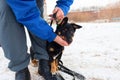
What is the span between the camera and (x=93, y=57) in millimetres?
2035

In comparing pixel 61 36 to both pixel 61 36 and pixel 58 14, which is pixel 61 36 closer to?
pixel 61 36

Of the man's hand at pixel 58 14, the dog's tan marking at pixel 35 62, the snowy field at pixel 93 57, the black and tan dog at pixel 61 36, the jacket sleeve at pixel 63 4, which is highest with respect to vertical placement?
the jacket sleeve at pixel 63 4

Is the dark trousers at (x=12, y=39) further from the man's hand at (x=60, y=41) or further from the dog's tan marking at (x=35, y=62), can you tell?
the dog's tan marking at (x=35, y=62)

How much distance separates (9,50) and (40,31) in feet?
0.62

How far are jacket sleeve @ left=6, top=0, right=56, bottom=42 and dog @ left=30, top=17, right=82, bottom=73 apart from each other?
0.44ft

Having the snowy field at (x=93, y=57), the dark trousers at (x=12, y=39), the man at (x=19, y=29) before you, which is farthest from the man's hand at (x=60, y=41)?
the snowy field at (x=93, y=57)

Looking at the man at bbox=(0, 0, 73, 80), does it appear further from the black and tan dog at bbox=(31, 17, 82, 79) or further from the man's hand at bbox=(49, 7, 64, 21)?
the man's hand at bbox=(49, 7, 64, 21)

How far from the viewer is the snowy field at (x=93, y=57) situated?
177 centimetres

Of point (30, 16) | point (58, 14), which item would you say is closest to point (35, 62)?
point (58, 14)

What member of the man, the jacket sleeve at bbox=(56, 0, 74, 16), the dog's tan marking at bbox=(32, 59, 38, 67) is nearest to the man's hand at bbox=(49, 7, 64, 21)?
the jacket sleeve at bbox=(56, 0, 74, 16)

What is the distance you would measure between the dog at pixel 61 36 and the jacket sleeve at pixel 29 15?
0.44ft

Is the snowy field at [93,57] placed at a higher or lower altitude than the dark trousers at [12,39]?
lower

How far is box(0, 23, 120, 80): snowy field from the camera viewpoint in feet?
5.82

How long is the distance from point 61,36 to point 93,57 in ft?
1.87
